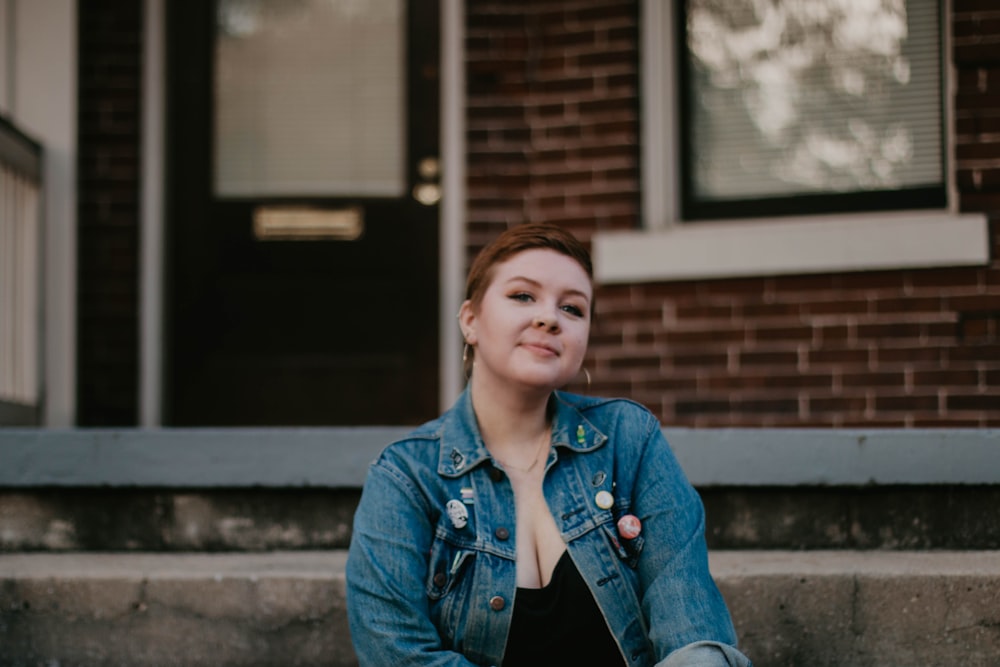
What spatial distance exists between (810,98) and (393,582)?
333 cm

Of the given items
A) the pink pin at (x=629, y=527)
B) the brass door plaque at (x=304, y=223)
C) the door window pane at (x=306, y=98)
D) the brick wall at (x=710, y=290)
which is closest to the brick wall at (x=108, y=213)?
the door window pane at (x=306, y=98)

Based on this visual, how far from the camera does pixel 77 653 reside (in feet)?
9.04

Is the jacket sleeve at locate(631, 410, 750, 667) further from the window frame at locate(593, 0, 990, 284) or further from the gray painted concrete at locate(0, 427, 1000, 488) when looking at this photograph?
the window frame at locate(593, 0, 990, 284)

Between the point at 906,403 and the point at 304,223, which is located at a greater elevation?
the point at 304,223

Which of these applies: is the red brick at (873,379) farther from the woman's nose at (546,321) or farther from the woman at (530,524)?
the woman's nose at (546,321)

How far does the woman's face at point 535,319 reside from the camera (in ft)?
7.01

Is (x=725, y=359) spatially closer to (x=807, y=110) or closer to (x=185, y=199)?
(x=807, y=110)

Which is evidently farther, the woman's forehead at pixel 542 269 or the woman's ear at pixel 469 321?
the woman's ear at pixel 469 321

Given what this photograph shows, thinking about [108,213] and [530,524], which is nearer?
[530,524]

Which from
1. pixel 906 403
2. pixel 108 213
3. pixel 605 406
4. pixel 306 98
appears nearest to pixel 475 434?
pixel 605 406

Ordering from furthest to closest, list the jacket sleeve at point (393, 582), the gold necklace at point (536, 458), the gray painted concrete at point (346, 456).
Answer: the gray painted concrete at point (346, 456) → the gold necklace at point (536, 458) → the jacket sleeve at point (393, 582)

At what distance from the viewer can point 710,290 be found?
4.40 m

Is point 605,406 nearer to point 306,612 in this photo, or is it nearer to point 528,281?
point 528,281

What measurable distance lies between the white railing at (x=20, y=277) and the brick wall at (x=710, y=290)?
187cm
